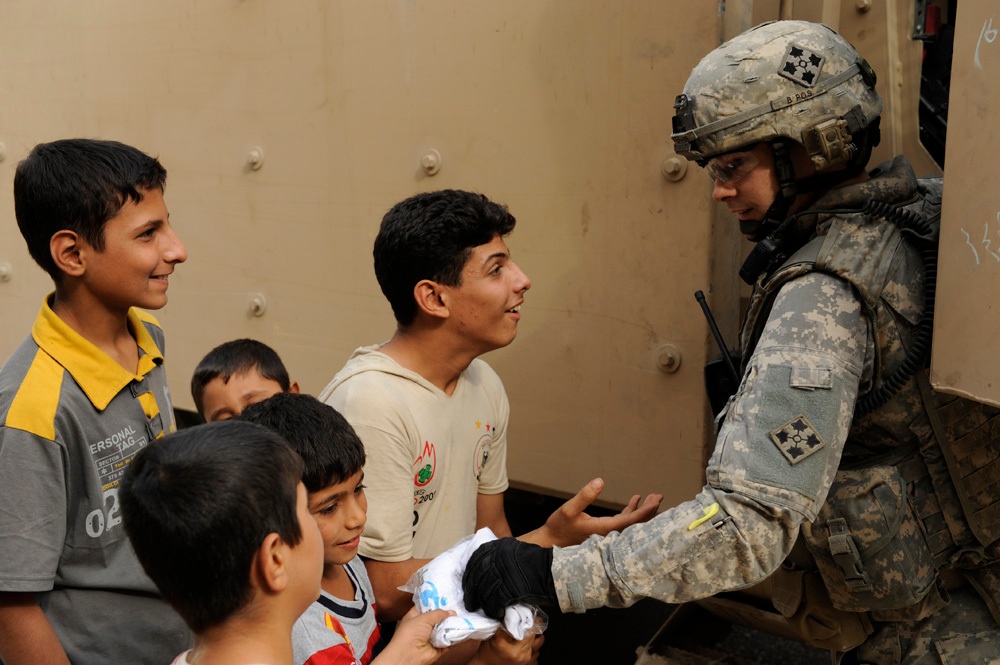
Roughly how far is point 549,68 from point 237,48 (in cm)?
115

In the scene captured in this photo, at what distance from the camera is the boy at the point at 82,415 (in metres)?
1.69

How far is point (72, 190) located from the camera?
1.84 meters

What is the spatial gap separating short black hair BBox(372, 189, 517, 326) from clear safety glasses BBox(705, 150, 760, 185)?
50 cm

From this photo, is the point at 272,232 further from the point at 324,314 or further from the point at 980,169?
the point at 980,169

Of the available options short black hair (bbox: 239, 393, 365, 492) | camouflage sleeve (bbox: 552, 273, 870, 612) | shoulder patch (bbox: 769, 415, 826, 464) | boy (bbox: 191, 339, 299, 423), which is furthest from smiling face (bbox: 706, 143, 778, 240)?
boy (bbox: 191, 339, 299, 423)

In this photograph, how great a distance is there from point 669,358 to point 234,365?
3.50 feet

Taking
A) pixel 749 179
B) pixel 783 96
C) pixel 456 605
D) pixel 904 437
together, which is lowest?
pixel 456 605

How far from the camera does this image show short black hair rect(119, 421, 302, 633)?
1309 mm

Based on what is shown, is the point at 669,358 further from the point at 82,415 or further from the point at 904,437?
the point at 82,415

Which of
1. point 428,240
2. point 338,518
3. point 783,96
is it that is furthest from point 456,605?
point 783,96

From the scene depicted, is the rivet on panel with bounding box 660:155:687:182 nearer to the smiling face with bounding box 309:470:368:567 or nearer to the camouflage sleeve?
the camouflage sleeve

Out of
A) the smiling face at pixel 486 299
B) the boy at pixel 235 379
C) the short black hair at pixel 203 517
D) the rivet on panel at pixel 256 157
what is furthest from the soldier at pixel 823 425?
the rivet on panel at pixel 256 157

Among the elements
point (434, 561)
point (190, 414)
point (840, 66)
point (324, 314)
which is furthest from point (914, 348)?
point (190, 414)

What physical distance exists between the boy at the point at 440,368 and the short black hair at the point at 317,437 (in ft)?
0.73
